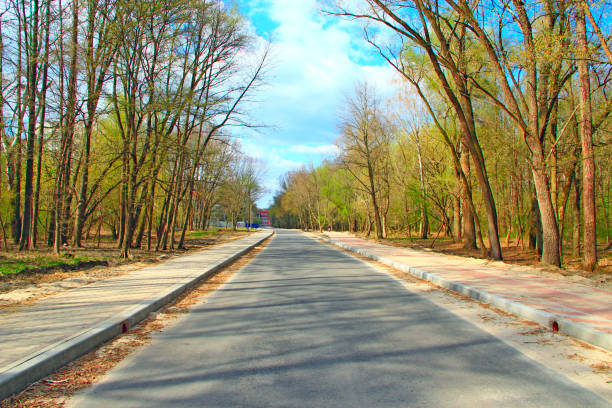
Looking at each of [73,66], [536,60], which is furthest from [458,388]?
[73,66]

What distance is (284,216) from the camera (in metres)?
133

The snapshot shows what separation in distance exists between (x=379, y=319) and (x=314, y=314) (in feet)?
3.49

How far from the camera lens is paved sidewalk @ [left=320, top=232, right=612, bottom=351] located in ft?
19.9

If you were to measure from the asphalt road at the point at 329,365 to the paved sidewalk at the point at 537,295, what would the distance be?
1.12 m

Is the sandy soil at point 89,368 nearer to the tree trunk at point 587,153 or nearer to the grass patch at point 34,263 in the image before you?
the grass patch at point 34,263

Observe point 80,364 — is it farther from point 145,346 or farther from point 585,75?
point 585,75

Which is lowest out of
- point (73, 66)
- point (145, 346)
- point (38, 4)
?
point (145, 346)

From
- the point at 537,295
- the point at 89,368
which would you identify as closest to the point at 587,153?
the point at 537,295

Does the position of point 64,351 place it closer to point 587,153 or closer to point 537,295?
point 537,295

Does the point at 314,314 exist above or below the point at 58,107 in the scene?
below

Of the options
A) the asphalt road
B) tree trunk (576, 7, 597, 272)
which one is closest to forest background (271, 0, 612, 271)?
tree trunk (576, 7, 597, 272)

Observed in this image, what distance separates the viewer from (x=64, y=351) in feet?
15.8

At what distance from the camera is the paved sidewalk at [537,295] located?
6.06 m

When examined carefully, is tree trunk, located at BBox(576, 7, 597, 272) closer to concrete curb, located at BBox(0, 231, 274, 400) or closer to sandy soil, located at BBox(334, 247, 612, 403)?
sandy soil, located at BBox(334, 247, 612, 403)
